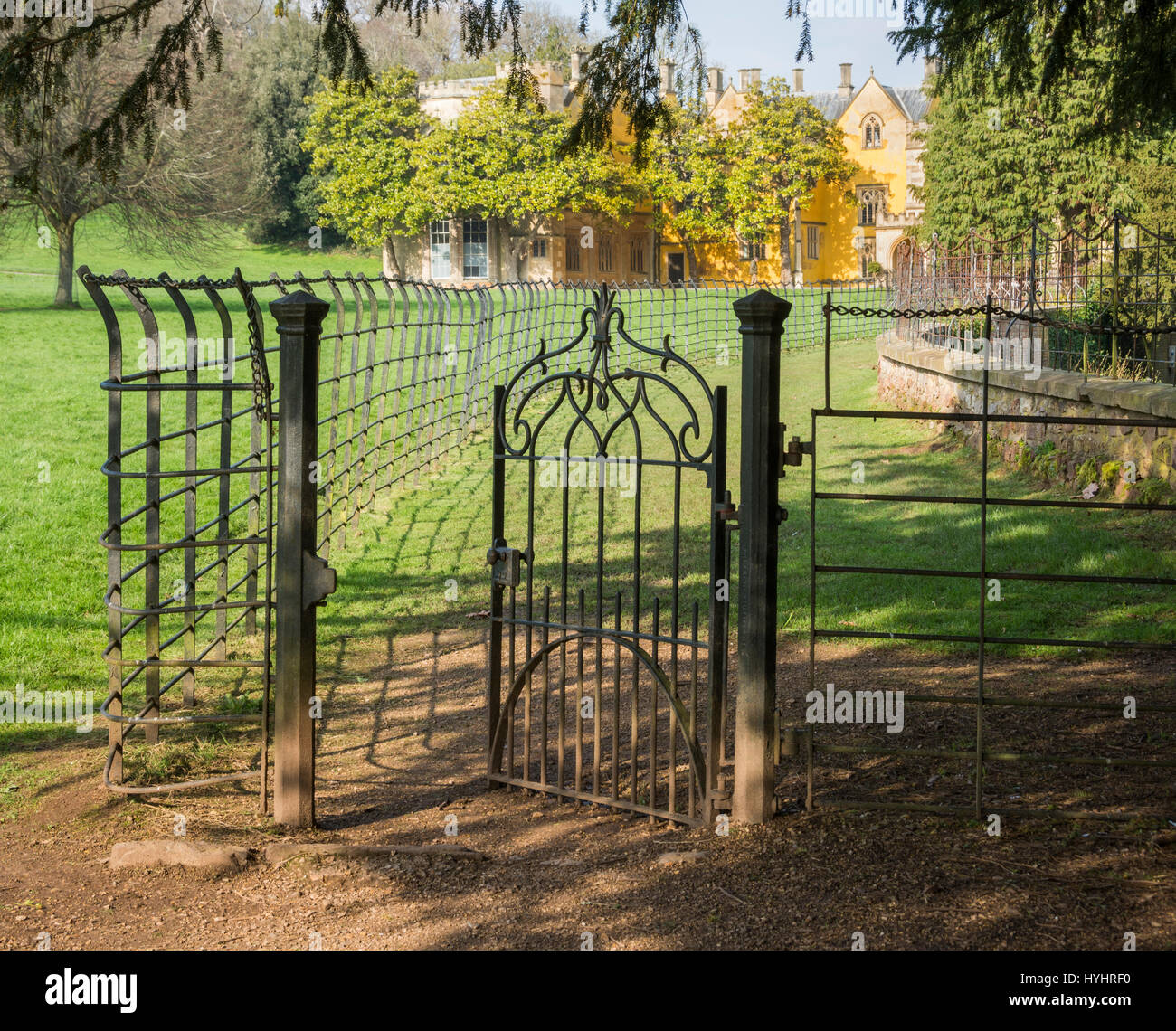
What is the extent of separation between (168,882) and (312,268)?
4026 centimetres

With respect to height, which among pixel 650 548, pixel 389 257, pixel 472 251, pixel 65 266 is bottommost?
pixel 650 548

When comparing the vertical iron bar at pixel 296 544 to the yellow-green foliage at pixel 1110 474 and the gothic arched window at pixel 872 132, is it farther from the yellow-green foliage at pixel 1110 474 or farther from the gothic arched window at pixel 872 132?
the gothic arched window at pixel 872 132

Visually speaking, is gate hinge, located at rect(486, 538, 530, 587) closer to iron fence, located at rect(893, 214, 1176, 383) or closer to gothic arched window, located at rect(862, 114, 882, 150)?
iron fence, located at rect(893, 214, 1176, 383)

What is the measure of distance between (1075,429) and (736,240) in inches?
1635

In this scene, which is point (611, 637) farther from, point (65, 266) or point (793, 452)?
point (65, 266)

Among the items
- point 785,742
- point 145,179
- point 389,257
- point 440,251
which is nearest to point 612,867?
point 785,742

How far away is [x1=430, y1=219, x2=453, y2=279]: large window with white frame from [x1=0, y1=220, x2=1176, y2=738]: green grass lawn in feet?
107

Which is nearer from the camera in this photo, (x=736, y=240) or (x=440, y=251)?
(x=440, y=251)

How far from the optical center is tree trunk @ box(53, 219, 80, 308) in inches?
1011

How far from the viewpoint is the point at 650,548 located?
9.36 m

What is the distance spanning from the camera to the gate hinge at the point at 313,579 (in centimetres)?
442

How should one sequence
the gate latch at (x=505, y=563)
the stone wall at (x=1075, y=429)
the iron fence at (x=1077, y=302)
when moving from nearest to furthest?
the gate latch at (x=505, y=563) < the stone wall at (x=1075, y=429) < the iron fence at (x=1077, y=302)

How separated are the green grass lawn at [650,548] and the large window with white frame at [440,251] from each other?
32.6m

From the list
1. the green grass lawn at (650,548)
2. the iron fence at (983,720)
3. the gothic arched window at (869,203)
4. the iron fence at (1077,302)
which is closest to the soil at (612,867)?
the iron fence at (983,720)
